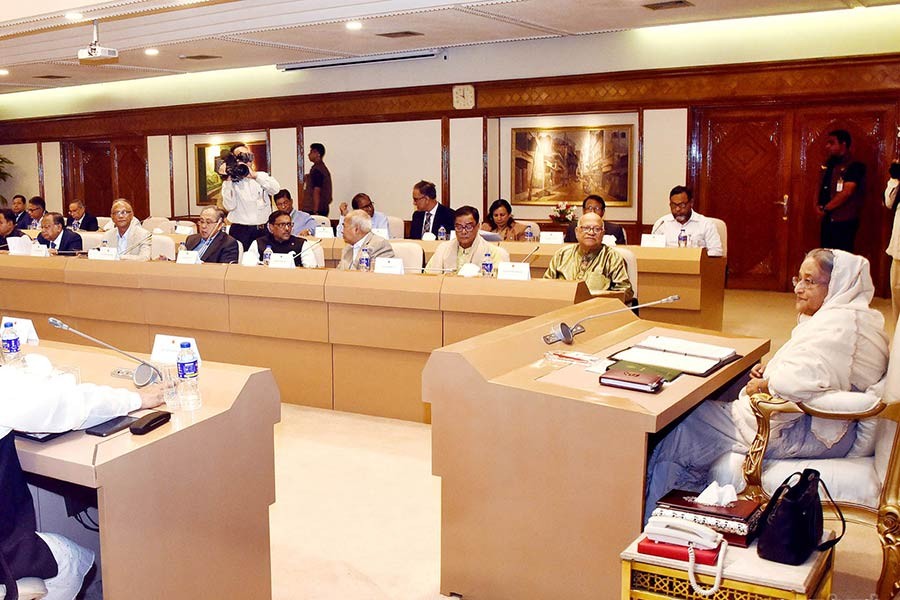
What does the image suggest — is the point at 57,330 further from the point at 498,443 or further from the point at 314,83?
the point at 314,83

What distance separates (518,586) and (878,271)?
761 centimetres

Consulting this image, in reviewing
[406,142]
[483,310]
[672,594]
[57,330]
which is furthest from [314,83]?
[672,594]

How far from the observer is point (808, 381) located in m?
2.63

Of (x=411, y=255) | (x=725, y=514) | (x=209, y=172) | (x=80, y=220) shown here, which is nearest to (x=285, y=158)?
(x=209, y=172)

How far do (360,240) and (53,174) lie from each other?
11.1m

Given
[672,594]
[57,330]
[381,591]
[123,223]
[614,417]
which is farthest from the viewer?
[123,223]

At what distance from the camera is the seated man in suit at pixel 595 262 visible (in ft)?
16.3

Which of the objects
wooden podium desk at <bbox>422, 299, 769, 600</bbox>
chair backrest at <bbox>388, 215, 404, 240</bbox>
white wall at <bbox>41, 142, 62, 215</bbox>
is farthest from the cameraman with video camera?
white wall at <bbox>41, 142, 62, 215</bbox>

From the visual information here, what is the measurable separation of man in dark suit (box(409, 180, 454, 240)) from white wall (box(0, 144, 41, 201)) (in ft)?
31.1

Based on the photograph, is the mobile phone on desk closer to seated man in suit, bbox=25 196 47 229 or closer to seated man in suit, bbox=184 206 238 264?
seated man in suit, bbox=184 206 238 264

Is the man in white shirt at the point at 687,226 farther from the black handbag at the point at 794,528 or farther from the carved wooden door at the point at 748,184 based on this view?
the black handbag at the point at 794,528

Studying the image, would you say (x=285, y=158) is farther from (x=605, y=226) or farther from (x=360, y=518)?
(x=360, y=518)

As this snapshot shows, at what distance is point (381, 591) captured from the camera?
9.73 ft

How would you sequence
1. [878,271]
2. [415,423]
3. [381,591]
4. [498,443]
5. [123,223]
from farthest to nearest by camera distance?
[878,271] < [123,223] < [415,423] < [381,591] < [498,443]
